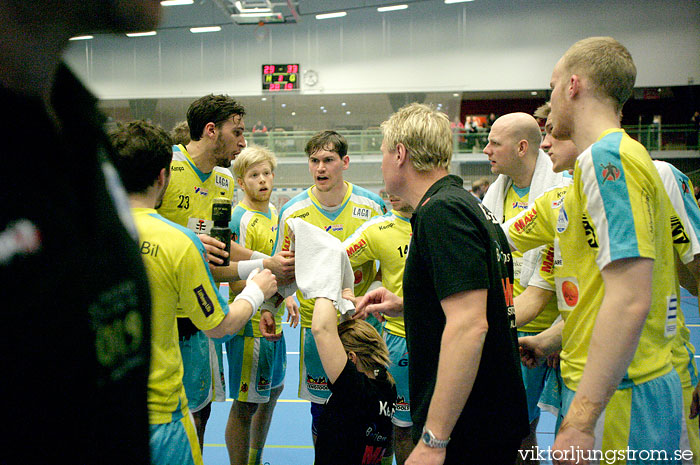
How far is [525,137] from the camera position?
12.1 feet

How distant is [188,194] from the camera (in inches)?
143

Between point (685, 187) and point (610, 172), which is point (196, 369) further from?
point (685, 187)

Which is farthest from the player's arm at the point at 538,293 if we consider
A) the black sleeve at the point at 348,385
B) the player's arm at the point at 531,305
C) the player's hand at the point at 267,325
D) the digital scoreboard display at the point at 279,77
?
the digital scoreboard display at the point at 279,77

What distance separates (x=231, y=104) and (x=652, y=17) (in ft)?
64.5

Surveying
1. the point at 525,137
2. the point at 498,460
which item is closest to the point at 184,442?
the point at 498,460

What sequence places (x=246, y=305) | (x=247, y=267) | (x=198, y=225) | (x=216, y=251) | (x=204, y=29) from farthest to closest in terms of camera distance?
(x=204, y=29) → (x=198, y=225) → (x=247, y=267) → (x=216, y=251) → (x=246, y=305)

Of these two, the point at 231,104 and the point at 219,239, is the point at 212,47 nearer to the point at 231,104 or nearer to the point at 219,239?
the point at 231,104

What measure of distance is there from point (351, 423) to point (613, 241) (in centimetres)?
141

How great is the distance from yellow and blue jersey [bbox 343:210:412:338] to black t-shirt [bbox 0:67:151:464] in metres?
3.19

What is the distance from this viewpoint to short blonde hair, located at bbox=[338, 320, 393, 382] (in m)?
2.65

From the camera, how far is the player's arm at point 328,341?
8.02ft

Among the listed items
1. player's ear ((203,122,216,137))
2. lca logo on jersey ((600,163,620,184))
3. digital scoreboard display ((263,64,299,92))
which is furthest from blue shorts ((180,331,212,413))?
digital scoreboard display ((263,64,299,92))

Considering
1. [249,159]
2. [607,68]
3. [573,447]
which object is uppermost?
[607,68]

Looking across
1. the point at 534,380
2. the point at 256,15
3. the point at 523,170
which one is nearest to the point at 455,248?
the point at 534,380
